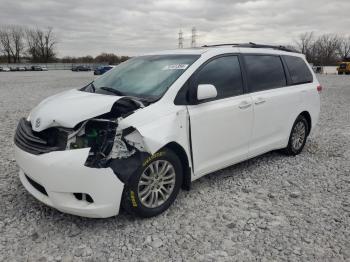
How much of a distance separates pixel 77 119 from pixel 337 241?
2.64 metres

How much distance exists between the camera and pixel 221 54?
3979 millimetres

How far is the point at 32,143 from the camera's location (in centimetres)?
310

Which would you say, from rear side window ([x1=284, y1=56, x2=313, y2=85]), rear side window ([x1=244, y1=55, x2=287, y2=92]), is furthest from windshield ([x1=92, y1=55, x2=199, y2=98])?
rear side window ([x1=284, y1=56, x2=313, y2=85])

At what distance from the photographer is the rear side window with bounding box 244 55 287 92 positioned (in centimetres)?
430

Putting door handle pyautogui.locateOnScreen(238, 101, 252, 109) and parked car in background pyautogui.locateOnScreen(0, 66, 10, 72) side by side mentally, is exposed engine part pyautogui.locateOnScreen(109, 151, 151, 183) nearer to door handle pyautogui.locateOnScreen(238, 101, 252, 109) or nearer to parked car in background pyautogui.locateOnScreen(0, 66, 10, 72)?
door handle pyautogui.locateOnScreen(238, 101, 252, 109)

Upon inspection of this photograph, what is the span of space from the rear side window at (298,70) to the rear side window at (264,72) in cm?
26

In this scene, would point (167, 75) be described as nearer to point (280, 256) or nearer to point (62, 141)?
point (62, 141)

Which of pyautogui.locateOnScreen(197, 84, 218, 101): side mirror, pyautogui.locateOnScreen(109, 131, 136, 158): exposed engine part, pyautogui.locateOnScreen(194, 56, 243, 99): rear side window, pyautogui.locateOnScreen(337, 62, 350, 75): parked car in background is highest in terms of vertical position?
pyautogui.locateOnScreen(337, 62, 350, 75): parked car in background

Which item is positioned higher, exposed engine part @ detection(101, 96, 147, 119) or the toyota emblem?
exposed engine part @ detection(101, 96, 147, 119)

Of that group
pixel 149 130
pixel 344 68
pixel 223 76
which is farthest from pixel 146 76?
pixel 344 68

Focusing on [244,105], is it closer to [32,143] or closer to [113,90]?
[113,90]

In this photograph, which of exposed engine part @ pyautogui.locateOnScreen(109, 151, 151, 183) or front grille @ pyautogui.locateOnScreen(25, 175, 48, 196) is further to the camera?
front grille @ pyautogui.locateOnScreen(25, 175, 48, 196)

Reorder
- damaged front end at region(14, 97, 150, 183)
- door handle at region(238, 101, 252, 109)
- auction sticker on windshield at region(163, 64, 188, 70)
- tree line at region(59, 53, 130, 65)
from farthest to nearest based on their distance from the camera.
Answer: tree line at region(59, 53, 130, 65) → door handle at region(238, 101, 252, 109) → auction sticker on windshield at region(163, 64, 188, 70) → damaged front end at region(14, 97, 150, 183)

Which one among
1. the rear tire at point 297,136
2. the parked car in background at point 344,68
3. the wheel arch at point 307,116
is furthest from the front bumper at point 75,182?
the parked car in background at point 344,68
